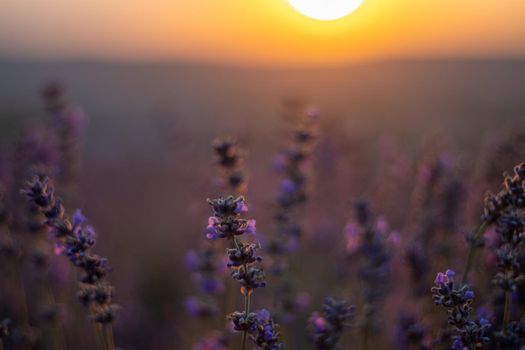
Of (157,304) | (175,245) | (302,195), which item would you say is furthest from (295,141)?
(175,245)

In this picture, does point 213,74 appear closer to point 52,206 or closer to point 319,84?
point 319,84

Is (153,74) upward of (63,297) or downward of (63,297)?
upward

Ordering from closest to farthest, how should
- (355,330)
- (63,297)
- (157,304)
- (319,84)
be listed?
1. (355,330)
2. (63,297)
3. (157,304)
4. (319,84)

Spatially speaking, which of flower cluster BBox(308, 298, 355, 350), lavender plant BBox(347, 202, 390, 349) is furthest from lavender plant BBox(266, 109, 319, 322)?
flower cluster BBox(308, 298, 355, 350)

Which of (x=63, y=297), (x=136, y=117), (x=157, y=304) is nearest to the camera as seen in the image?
(x=63, y=297)

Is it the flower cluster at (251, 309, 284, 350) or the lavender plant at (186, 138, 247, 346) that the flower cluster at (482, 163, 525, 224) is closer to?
the flower cluster at (251, 309, 284, 350)

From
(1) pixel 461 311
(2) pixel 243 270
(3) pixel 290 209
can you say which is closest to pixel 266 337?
(2) pixel 243 270

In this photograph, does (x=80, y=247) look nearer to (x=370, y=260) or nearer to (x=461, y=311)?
(x=461, y=311)

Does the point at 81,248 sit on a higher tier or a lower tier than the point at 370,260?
→ lower
